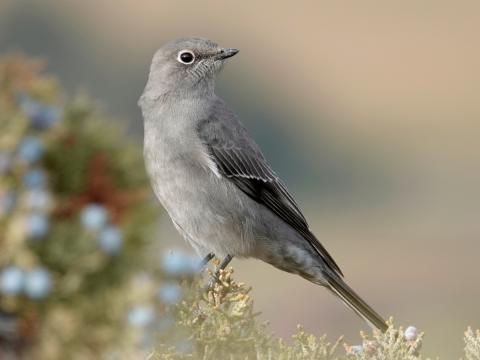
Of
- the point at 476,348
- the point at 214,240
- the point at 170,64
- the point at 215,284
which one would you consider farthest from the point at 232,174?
the point at 476,348

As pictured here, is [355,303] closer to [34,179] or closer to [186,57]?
[186,57]

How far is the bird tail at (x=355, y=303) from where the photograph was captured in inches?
226


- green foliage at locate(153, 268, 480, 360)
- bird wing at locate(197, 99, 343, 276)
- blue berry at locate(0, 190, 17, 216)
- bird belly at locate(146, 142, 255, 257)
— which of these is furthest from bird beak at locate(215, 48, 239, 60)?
blue berry at locate(0, 190, 17, 216)

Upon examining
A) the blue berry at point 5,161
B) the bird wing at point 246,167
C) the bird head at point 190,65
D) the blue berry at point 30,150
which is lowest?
the blue berry at point 5,161

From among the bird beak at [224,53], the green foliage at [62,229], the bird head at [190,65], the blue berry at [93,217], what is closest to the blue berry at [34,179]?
the green foliage at [62,229]

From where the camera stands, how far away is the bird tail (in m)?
5.75

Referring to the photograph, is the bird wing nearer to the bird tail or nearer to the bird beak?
the bird tail

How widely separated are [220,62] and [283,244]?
1374mm

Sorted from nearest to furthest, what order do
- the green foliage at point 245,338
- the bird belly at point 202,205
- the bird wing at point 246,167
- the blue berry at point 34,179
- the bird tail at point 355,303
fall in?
the blue berry at point 34,179 < the green foliage at point 245,338 < the bird belly at point 202,205 < the bird tail at point 355,303 < the bird wing at point 246,167

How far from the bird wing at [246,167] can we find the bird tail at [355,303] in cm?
8

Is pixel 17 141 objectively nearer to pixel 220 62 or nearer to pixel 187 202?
pixel 187 202

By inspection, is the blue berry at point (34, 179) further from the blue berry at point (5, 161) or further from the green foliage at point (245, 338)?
the green foliage at point (245, 338)

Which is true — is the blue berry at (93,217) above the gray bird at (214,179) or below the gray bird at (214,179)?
below

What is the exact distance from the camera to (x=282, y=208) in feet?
21.0
